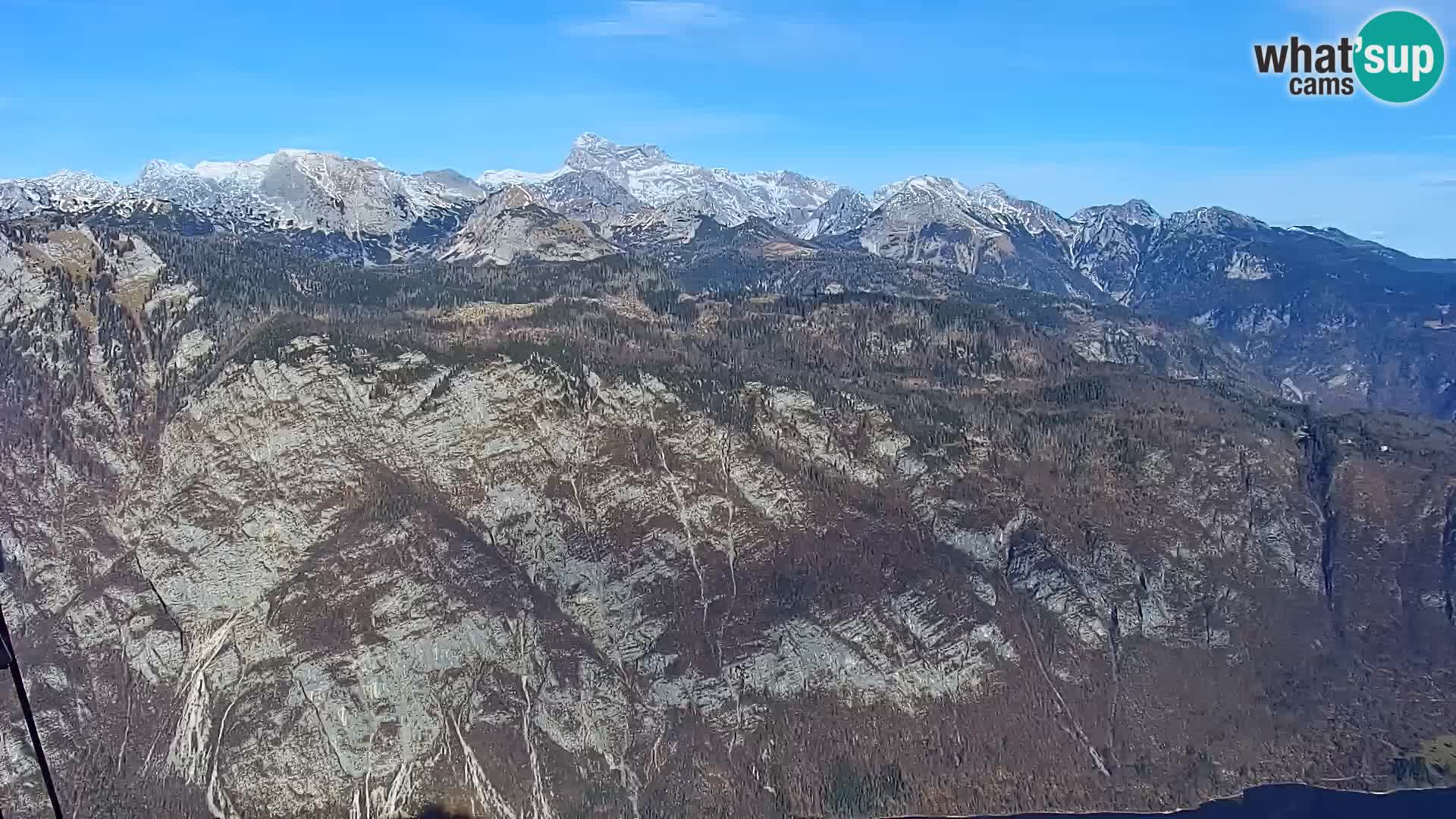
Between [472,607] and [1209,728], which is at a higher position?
[472,607]

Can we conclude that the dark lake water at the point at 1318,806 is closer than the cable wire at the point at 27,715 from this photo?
No

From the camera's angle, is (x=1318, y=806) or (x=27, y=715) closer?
(x=27, y=715)

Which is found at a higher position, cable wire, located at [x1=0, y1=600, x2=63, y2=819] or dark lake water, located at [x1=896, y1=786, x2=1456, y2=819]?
cable wire, located at [x1=0, y1=600, x2=63, y2=819]

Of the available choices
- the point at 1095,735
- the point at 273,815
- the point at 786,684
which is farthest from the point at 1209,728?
the point at 273,815

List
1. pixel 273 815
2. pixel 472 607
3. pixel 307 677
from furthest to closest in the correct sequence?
pixel 472 607 < pixel 307 677 < pixel 273 815

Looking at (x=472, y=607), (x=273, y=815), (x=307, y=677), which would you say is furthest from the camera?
(x=472, y=607)

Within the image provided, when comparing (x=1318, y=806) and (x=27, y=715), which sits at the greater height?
(x=27, y=715)

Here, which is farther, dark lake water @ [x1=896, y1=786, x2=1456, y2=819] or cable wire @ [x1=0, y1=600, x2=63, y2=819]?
dark lake water @ [x1=896, y1=786, x2=1456, y2=819]

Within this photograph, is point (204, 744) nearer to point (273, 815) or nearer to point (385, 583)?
point (273, 815)
